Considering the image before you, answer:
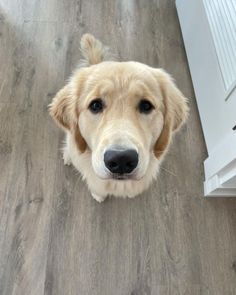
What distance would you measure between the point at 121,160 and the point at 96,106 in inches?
11.0

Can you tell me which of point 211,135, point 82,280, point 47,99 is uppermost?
point 211,135

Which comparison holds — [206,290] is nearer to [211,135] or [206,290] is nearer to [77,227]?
[77,227]

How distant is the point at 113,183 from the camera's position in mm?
1467

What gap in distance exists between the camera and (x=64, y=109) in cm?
128

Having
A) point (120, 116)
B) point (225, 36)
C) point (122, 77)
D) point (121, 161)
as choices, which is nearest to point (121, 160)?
point (121, 161)

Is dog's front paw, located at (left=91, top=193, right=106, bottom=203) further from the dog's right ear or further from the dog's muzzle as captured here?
the dog's muzzle

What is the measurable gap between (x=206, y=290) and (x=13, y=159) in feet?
4.25

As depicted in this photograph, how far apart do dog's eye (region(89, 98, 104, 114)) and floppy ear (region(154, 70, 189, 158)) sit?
0.28m

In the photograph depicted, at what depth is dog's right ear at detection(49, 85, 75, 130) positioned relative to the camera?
125cm

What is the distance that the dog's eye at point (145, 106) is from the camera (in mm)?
1159

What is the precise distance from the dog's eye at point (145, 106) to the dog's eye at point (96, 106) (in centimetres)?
15

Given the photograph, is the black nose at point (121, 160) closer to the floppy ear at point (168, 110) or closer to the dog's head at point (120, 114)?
the dog's head at point (120, 114)

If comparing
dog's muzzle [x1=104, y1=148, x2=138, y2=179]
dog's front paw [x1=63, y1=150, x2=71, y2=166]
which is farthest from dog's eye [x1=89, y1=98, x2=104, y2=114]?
dog's front paw [x1=63, y1=150, x2=71, y2=166]

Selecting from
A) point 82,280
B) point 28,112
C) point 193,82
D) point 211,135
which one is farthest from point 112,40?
point 82,280
